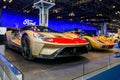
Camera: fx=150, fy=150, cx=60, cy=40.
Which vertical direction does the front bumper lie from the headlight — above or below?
below

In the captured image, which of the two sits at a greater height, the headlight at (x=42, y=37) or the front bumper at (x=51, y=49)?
the headlight at (x=42, y=37)

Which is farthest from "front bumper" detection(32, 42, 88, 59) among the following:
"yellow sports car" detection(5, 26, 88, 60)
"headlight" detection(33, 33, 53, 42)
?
"headlight" detection(33, 33, 53, 42)

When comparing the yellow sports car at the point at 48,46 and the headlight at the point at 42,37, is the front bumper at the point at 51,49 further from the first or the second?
the headlight at the point at 42,37

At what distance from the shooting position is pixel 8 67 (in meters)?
2.09

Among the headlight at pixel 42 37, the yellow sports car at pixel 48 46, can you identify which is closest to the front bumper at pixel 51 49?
the yellow sports car at pixel 48 46

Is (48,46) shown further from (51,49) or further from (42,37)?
(42,37)

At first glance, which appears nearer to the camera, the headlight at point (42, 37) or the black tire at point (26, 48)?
the headlight at point (42, 37)

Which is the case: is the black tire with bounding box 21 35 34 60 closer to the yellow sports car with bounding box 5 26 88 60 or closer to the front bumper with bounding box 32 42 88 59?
the yellow sports car with bounding box 5 26 88 60

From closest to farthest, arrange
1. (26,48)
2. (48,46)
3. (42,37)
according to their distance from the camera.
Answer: (48,46)
(42,37)
(26,48)

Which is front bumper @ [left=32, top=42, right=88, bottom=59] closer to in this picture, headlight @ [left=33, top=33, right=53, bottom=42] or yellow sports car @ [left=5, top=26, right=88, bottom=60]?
yellow sports car @ [left=5, top=26, right=88, bottom=60]

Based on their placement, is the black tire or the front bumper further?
the black tire

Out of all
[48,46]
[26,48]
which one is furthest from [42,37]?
[26,48]

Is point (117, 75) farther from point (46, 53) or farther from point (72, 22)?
point (72, 22)

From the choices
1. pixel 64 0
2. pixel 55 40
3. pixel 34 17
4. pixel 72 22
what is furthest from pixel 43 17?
pixel 72 22
